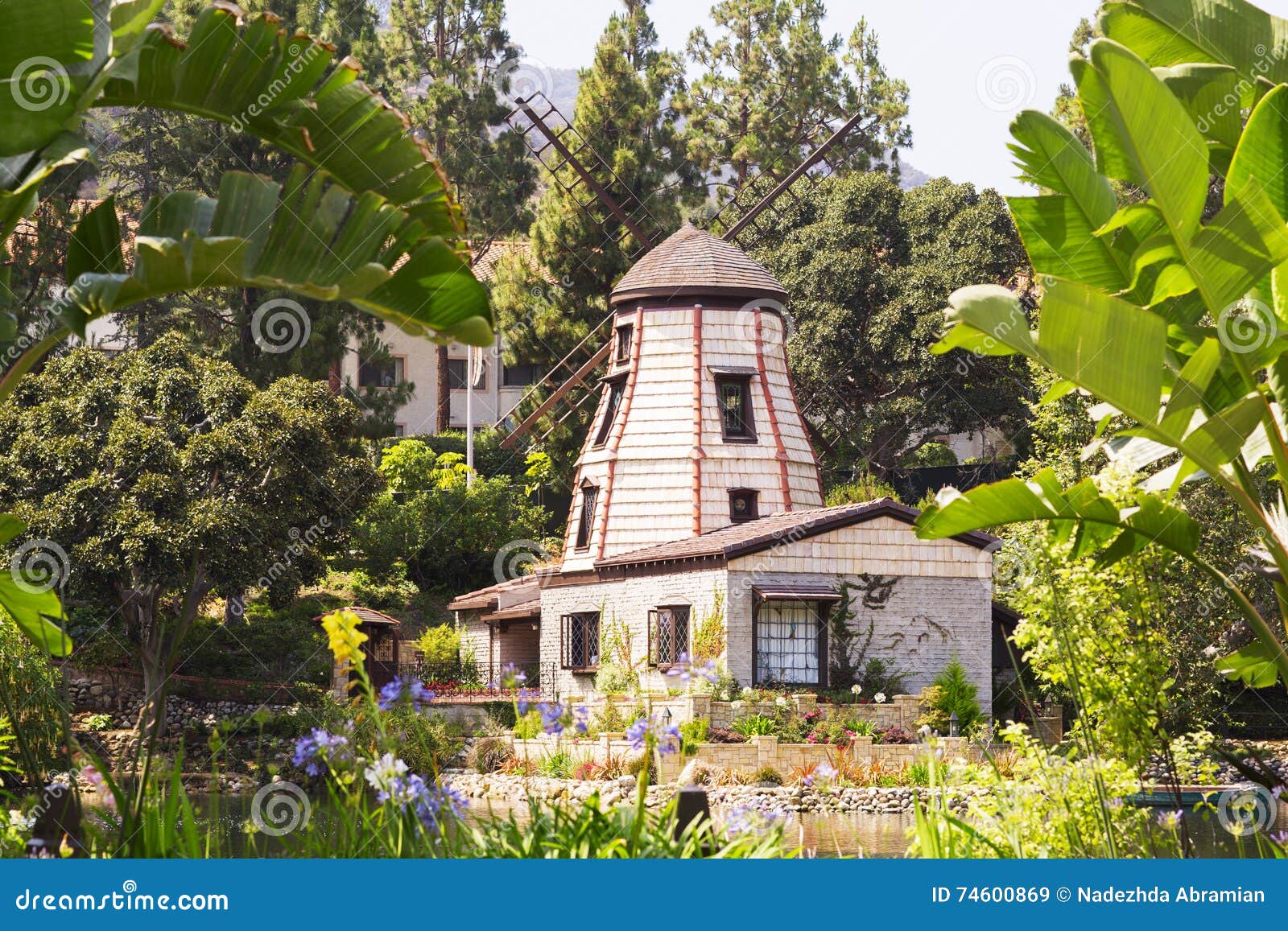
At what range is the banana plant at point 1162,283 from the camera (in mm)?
6051

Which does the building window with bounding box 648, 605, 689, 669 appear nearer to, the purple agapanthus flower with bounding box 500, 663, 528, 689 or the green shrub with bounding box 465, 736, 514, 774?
the green shrub with bounding box 465, 736, 514, 774

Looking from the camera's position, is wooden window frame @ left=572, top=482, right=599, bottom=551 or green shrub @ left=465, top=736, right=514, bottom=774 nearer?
green shrub @ left=465, top=736, right=514, bottom=774

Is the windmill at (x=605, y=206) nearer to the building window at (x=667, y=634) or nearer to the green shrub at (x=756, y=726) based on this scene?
the building window at (x=667, y=634)

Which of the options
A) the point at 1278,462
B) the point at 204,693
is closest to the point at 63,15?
the point at 1278,462

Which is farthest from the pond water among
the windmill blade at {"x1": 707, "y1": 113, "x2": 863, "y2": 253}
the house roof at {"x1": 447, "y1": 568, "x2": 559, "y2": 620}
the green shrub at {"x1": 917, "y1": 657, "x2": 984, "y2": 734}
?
the windmill blade at {"x1": 707, "y1": 113, "x2": 863, "y2": 253}

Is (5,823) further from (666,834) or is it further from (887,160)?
(887,160)

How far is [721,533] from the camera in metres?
26.4

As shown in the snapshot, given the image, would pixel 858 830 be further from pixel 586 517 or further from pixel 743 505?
pixel 586 517

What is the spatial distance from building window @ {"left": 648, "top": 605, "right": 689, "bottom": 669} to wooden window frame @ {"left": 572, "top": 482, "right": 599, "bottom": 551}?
3420mm

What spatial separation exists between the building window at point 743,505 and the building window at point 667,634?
2945 millimetres

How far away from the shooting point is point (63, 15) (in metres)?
5.30

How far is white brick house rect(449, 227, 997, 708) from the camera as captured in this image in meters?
24.5

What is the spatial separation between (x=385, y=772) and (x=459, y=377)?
155ft

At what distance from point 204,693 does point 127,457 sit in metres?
6.09
